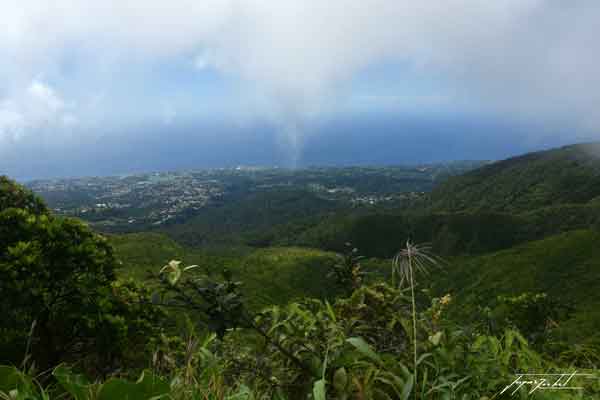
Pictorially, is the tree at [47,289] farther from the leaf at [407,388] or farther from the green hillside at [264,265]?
the green hillside at [264,265]

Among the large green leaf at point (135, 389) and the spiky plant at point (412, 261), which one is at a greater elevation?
the spiky plant at point (412, 261)

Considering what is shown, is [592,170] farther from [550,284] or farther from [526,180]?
[550,284]

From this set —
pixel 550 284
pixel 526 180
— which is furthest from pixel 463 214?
pixel 526 180

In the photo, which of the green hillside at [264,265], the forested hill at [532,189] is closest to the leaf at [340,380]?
the green hillside at [264,265]

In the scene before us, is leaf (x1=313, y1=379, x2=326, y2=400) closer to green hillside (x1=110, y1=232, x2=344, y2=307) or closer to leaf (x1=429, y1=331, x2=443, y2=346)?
leaf (x1=429, y1=331, x2=443, y2=346)

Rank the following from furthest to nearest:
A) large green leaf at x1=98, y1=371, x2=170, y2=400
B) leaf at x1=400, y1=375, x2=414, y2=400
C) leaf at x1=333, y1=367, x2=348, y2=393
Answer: leaf at x1=333, y1=367, x2=348, y2=393
leaf at x1=400, y1=375, x2=414, y2=400
large green leaf at x1=98, y1=371, x2=170, y2=400

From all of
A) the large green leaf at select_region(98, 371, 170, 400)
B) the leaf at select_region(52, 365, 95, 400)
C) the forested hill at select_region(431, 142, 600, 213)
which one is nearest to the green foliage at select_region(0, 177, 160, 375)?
the leaf at select_region(52, 365, 95, 400)
